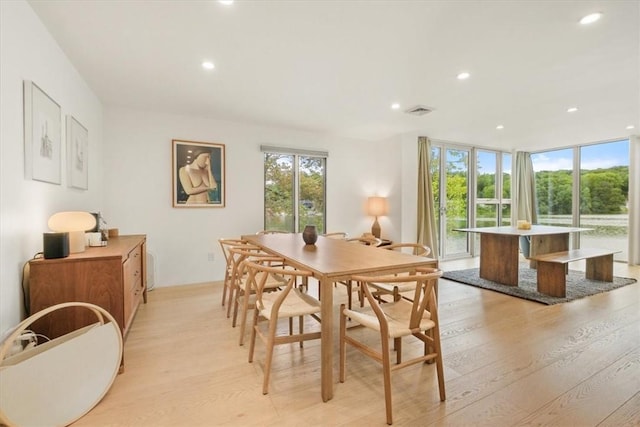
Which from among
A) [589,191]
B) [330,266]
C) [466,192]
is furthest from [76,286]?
[589,191]

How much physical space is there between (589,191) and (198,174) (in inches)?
300

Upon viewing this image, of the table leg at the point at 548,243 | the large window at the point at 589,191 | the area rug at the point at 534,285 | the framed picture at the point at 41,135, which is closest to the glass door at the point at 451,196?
the area rug at the point at 534,285

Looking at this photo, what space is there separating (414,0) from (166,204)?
3.73 meters

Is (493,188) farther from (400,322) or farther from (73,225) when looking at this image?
(73,225)

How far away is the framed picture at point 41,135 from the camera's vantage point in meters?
1.92

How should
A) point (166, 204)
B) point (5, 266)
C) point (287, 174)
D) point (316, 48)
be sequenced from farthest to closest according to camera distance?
1. point (287, 174)
2. point (166, 204)
3. point (316, 48)
4. point (5, 266)

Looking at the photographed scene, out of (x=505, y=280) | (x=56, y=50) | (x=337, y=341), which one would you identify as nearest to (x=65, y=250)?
(x=56, y=50)

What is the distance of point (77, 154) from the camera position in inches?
109

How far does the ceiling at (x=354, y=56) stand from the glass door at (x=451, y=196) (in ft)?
5.92

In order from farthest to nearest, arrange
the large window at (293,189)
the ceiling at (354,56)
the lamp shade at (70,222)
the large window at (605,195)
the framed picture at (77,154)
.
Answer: the large window at (605,195)
the large window at (293,189)
the framed picture at (77,154)
the lamp shade at (70,222)
the ceiling at (354,56)

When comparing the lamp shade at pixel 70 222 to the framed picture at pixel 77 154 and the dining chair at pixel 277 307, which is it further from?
the dining chair at pixel 277 307

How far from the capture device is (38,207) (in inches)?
82.4

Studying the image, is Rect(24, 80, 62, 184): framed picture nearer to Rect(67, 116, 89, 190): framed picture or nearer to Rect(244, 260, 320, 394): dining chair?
Rect(67, 116, 89, 190): framed picture

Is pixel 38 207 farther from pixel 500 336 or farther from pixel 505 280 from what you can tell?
pixel 505 280
